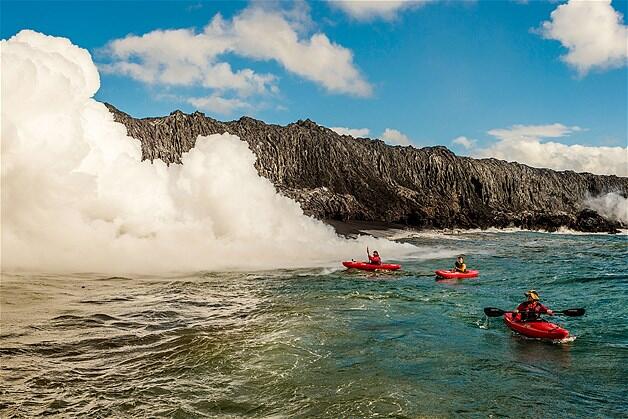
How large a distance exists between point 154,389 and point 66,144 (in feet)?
77.6

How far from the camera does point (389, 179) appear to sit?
101 metres

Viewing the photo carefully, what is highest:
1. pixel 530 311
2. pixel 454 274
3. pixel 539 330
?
pixel 454 274

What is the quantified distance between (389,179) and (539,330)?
81.9m

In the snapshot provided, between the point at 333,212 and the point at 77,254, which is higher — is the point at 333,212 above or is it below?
above

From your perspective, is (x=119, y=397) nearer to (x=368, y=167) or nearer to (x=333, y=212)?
(x=333, y=212)

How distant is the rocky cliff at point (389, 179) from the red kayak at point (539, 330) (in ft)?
189

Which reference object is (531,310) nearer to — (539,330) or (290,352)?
(539,330)

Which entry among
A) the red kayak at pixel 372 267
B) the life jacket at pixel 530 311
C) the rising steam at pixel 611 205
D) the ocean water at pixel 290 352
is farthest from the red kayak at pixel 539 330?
the rising steam at pixel 611 205

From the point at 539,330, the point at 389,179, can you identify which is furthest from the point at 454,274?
the point at 389,179

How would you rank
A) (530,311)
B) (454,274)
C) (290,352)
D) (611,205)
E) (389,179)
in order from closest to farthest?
(290,352), (530,311), (454,274), (389,179), (611,205)

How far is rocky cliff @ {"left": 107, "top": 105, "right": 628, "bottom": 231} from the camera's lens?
8088cm

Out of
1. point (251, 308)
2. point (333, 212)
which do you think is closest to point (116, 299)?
point (251, 308)

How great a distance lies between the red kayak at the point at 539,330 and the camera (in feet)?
64.0

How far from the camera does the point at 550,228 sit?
316 feet
